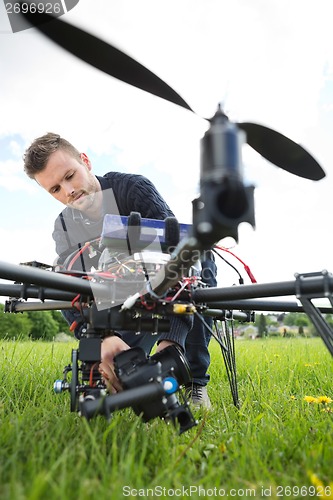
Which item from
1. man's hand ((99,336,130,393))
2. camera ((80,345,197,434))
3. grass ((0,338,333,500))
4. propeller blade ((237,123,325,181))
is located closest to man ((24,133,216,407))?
grass ((0,338,333,500))

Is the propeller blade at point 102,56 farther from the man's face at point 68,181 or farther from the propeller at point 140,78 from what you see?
the man's face at point 68,181

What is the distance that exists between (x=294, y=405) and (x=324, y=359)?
2578 millimetres

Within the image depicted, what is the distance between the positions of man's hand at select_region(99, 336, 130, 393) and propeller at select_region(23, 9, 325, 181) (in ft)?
A: 4.13

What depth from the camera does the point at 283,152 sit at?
5.19 feet

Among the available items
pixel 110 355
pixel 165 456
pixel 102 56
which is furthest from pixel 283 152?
pixel 110 355

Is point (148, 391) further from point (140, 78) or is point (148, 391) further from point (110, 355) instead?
point (140, 78)

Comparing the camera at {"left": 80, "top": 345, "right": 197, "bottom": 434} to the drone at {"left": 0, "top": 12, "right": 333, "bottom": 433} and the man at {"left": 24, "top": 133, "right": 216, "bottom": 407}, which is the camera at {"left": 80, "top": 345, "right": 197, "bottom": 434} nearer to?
the drone at {"left": 0, "top": 12, "right": 333, "bottom": 433}

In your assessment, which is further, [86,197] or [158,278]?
[86,197]

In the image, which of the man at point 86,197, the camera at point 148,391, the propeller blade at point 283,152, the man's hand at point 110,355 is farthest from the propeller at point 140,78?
the man at point 86,197

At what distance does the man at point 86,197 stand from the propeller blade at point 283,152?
150 cm

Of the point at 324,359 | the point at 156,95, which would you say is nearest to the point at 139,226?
the point at 156,95

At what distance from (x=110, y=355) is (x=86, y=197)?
1445mm

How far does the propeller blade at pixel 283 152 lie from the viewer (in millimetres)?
1471

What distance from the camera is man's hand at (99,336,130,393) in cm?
230
